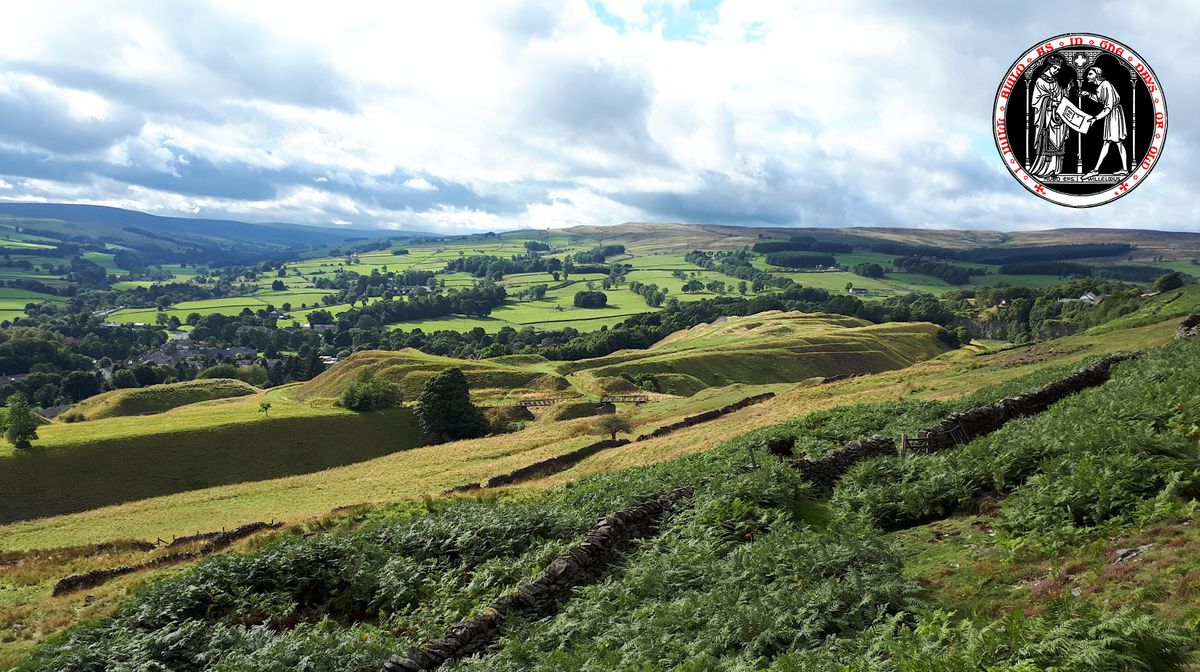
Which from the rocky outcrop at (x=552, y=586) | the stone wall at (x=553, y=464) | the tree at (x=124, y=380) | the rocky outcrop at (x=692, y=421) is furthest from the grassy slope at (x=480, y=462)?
the tree at (x=124, y=380)

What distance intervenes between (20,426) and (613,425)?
48.1m

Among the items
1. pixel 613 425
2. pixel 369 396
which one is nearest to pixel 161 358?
pixel 369 396

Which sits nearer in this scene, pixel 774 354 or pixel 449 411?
pixel 449 411

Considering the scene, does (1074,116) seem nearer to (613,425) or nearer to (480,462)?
(480,462)

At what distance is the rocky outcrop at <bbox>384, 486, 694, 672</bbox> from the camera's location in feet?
40.4

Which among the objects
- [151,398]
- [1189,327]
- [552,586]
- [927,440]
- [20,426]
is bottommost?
[151,398]

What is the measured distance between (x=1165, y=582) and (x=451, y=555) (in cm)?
1565

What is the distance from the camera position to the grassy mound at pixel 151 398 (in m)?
87.4

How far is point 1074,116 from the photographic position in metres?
20.9

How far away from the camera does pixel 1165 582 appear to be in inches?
342

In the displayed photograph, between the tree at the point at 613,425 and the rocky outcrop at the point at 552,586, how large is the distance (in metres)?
36.9

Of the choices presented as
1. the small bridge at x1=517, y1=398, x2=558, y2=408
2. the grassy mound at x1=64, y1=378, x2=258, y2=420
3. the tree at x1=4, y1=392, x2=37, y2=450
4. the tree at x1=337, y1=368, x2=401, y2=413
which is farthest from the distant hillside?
the tree at x1=4, y1=392, x2=37, y2=450

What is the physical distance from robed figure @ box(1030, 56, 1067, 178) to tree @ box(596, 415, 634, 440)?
124 ft

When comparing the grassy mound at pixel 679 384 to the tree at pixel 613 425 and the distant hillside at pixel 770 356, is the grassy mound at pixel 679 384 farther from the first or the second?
the tree at pixel 613 425
